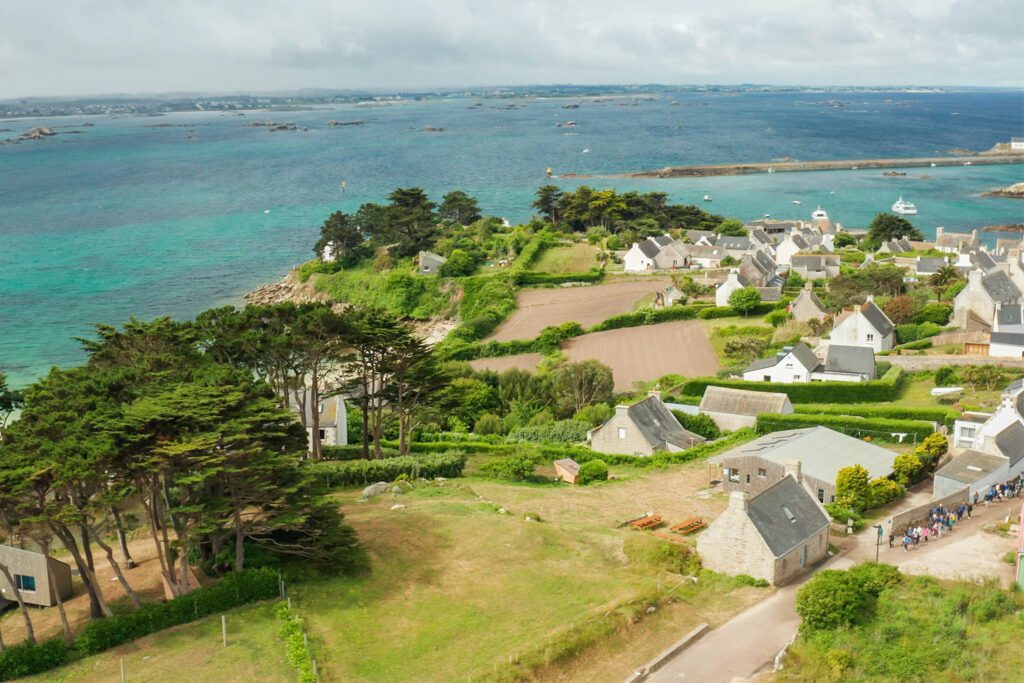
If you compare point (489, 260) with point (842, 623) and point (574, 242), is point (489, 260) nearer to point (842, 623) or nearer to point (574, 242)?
point (574, 242)

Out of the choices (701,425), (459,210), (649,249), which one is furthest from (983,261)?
(459,210)

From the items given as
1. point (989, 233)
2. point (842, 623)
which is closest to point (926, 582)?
point (842, 623)

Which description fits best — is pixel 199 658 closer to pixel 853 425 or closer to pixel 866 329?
pixel 853 425

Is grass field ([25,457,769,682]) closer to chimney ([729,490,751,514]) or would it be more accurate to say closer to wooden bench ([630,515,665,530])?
wooden bench ([630,515,665,530])

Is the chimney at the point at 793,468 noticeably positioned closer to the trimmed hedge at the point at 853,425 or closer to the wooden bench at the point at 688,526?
the wooden bench at the point at 688,526

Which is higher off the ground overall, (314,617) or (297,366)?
(297,366)

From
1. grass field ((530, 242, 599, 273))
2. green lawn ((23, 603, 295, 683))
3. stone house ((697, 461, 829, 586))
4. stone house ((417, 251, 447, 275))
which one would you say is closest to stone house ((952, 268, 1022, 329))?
grass field ((530, 242, 599, 273))
